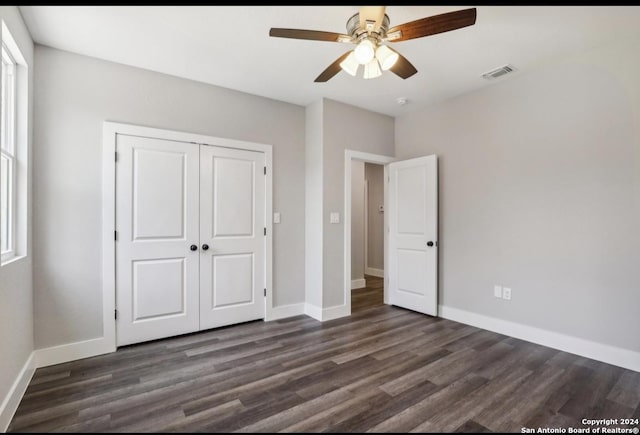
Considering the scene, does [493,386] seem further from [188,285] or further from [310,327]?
[188,285]

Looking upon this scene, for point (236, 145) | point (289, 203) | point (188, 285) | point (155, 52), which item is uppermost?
point (155, 52)

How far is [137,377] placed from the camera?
247cm

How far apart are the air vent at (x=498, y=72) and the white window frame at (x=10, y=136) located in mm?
4012

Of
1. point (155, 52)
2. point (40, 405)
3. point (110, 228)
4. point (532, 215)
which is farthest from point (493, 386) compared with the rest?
point (155, 52)

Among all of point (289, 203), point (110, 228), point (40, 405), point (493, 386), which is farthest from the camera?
point (289, 203)

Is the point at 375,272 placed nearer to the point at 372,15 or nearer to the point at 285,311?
the point at 285,311

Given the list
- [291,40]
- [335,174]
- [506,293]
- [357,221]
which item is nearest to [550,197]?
[506,293]

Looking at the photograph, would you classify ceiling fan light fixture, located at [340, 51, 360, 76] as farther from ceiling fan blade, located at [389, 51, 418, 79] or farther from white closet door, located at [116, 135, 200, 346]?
white closet door, located at [116, 135, 200, 346]

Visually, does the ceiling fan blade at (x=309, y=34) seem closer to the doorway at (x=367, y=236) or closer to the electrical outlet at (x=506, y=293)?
the electrical outlet at (x=506, y=293)

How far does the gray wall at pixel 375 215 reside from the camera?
22.2 ft

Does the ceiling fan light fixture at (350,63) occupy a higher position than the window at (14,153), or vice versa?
the ceiling fan light fixture at (350,63)

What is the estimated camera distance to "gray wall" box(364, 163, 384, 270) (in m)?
6.77

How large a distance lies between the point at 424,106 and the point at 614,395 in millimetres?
3389

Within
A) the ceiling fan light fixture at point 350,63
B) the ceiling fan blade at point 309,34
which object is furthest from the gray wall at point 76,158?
the ceiling fan light fixture at point 350,63
